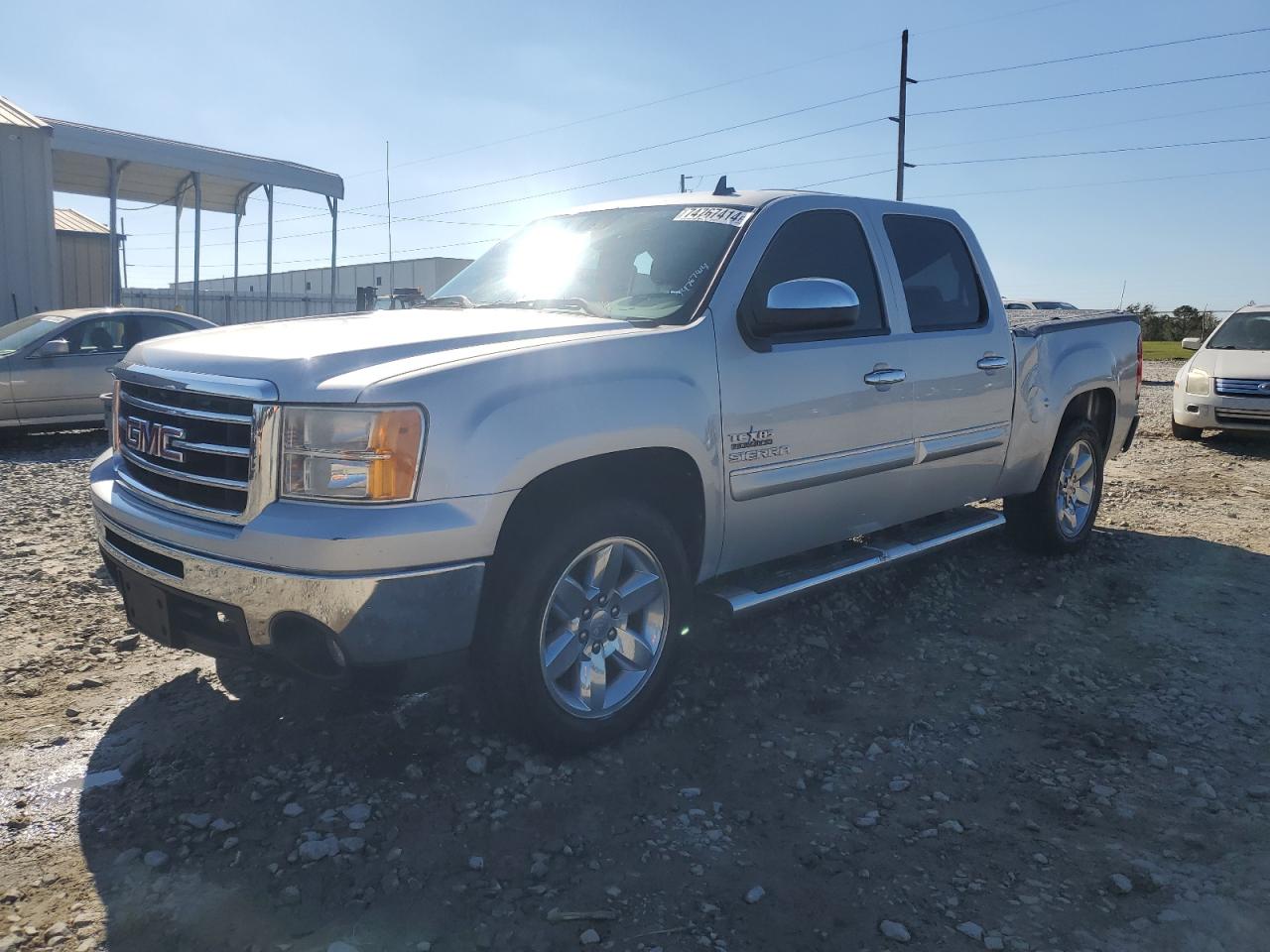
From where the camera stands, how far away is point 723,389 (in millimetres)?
3602

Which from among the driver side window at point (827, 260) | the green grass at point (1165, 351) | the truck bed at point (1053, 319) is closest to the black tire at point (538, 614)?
the driver side window at point (827, 260)

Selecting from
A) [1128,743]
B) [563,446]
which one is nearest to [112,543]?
[563,446]

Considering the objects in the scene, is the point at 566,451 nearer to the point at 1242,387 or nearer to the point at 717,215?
A: the point at 717,215

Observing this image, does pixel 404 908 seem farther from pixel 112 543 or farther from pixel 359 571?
pixel 112 543

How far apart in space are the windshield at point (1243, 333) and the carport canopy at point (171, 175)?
40.9ft

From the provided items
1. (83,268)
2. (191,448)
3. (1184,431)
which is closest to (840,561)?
(191,448)

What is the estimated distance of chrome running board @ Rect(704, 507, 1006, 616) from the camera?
12.5ft

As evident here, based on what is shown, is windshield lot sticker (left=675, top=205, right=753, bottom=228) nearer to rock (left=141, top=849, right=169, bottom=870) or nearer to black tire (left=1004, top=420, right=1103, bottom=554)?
black tire (left=1004, top=420, right=1103, bottom=554)

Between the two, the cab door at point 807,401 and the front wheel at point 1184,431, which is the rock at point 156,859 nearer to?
the cab door at point 807,401

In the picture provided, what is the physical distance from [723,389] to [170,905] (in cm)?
230

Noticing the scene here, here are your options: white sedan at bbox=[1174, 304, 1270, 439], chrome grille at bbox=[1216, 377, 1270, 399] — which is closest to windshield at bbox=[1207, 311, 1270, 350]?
white sedan at bbox=[1174, 304, 1270, 439]

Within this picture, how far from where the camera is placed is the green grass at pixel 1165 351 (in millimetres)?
32375

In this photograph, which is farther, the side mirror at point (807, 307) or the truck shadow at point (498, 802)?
the side mirror at point (807, 307)

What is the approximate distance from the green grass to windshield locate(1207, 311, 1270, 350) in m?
18.2
